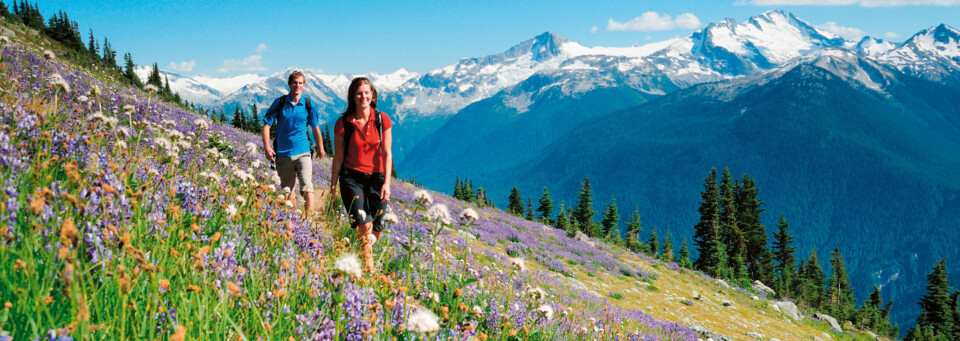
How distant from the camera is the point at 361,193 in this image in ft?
18.9

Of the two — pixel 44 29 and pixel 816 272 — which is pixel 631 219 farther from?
pixel 44 29

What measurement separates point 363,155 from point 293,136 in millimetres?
1811

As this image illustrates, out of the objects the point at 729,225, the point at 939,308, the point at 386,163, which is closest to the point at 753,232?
the point at 729,225

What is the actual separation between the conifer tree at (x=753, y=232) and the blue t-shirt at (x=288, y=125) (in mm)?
55454

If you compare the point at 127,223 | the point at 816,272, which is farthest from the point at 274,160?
the point at 816,272

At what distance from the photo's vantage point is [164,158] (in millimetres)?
4000

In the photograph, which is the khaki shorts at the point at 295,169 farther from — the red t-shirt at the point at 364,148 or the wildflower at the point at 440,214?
the wildflower at the point at 440,214

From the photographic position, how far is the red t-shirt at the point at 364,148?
19.0 feet

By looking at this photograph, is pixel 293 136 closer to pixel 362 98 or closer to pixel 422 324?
pixel 362 98

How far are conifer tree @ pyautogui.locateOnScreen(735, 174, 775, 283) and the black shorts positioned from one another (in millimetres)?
55370

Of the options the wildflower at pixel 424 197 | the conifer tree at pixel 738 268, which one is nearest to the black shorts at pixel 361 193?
the wildflower at pixel 424 197

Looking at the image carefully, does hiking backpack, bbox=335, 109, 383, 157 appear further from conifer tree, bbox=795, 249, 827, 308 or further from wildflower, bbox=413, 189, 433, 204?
conifer tree, bbox=795, 249, 827, 308

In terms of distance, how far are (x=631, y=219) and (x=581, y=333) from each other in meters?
66.4

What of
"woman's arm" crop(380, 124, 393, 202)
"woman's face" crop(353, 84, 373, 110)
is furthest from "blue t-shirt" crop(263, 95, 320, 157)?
"woman's arm" crop(380, 124, 393, 202)
